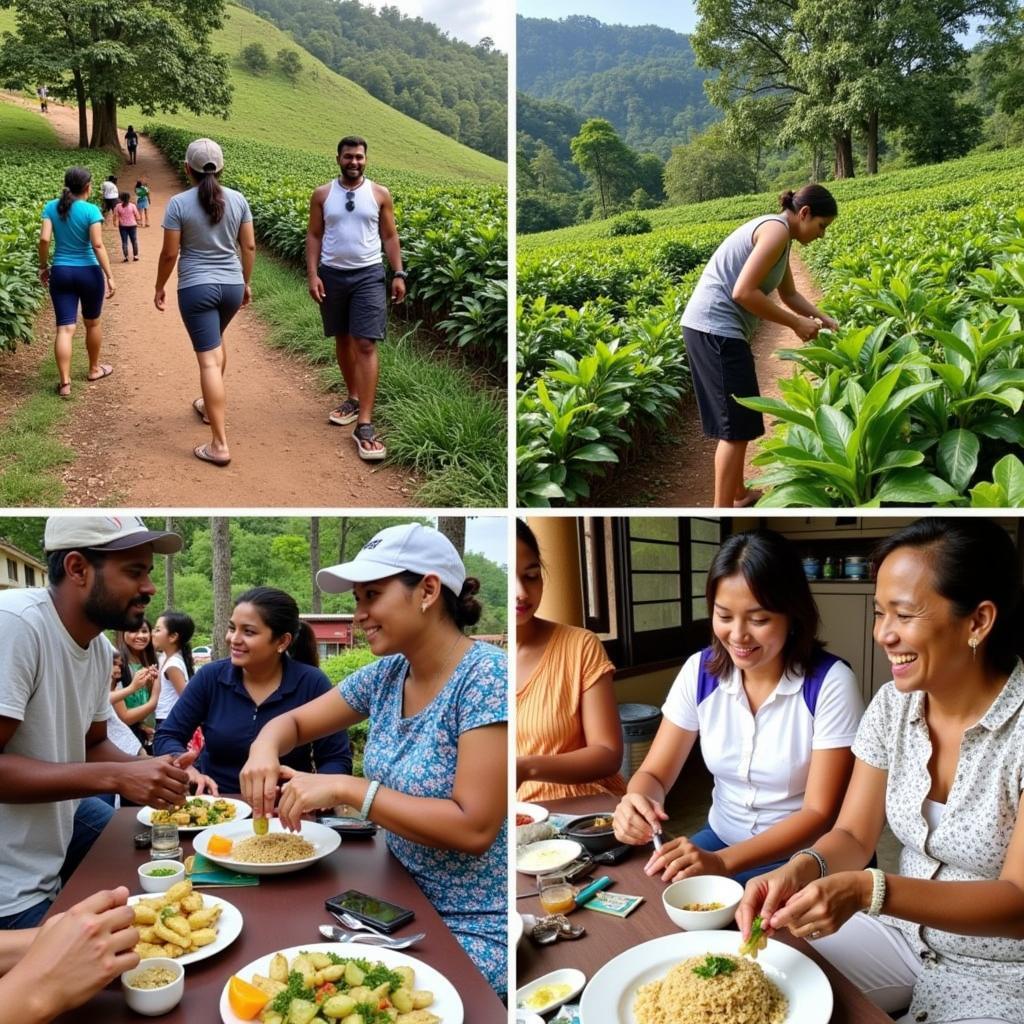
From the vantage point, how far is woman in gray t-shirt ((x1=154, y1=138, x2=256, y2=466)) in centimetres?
366

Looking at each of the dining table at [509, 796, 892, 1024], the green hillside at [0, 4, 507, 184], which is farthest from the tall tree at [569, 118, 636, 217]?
the dining table at [509, 796, 892, 1024]

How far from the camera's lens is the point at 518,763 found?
219 centimetres

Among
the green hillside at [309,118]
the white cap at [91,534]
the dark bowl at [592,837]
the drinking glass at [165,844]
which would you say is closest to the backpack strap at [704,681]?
the dark bowl at [592,837]

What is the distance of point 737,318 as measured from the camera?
3.27m

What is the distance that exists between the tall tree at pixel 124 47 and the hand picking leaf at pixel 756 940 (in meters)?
11.5

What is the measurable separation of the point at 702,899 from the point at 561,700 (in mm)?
779

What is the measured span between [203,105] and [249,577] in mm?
7771

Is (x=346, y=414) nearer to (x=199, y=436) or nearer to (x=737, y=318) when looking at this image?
(x=199, y=436)

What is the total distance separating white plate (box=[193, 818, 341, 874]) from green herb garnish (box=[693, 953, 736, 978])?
2.72 ft

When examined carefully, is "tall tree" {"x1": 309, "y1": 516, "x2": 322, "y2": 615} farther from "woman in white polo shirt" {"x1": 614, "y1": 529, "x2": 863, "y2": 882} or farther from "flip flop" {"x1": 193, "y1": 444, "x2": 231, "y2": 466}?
"woman in white polo shirt" {"x1": 614, "y1": 529, "x2": 863, "y2": 882}

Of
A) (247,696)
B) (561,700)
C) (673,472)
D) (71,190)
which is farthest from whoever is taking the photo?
(71,190)

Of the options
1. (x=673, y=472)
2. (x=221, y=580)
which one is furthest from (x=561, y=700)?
(x=221, y=580)

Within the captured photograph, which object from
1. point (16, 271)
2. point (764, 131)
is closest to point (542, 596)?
point (16, 271)

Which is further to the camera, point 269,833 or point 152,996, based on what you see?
point 269,833
